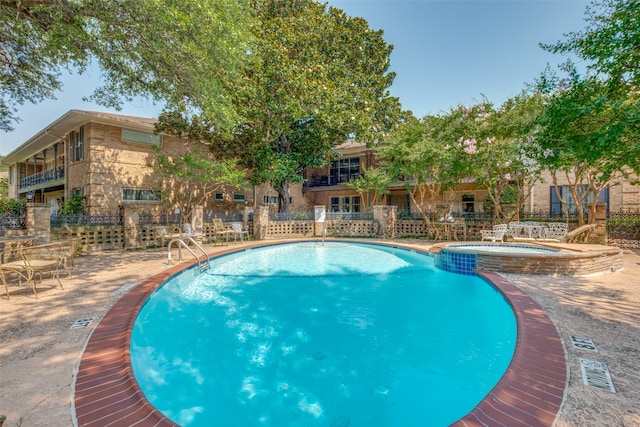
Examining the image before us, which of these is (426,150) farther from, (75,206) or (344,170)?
(75,206)

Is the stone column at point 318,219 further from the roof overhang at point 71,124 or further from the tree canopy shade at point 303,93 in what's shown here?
the roof overhang at point 71,124

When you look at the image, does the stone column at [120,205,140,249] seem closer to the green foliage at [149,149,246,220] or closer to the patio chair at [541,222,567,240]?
the green foliage at [149,149,246,220]

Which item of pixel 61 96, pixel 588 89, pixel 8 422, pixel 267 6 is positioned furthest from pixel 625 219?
pixel 61 96

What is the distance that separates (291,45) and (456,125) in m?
8.45

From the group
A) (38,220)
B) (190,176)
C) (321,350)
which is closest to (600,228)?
(321,350)

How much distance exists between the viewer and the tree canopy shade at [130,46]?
6.30m

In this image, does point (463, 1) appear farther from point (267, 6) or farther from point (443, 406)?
point (443, 406)

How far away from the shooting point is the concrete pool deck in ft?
7.69

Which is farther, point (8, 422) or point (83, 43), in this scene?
point (83, 43)

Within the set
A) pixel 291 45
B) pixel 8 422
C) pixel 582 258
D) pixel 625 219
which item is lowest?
pixel 8 422

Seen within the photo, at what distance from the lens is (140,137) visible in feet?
52.4

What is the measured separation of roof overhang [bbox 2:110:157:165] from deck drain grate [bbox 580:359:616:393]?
18.4 m

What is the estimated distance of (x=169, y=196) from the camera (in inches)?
671

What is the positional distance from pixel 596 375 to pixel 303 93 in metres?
12.6
